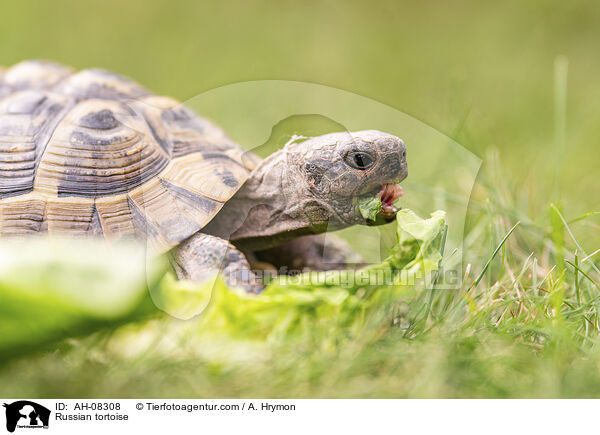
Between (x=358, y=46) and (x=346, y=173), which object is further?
(x=358, y=46)

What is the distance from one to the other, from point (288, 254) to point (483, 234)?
0.93 metres

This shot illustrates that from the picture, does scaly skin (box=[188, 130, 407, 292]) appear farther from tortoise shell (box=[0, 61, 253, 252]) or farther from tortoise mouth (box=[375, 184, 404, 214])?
tortoise shell (box=[0, 61, 253, 252])

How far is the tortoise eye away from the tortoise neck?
24 centimetres

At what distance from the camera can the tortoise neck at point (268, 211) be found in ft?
7.47

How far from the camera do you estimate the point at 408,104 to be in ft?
16.7

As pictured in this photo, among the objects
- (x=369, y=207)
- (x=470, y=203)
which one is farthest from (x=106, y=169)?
(x=470, y=203)

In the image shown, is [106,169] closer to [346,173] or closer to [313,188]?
[313,188]

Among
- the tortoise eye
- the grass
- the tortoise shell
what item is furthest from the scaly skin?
the grass

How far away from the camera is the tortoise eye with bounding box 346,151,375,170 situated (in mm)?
2066

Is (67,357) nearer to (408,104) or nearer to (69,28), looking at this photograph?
(408,104)

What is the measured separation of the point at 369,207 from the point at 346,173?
0.15m

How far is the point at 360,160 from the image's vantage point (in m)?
2.08
